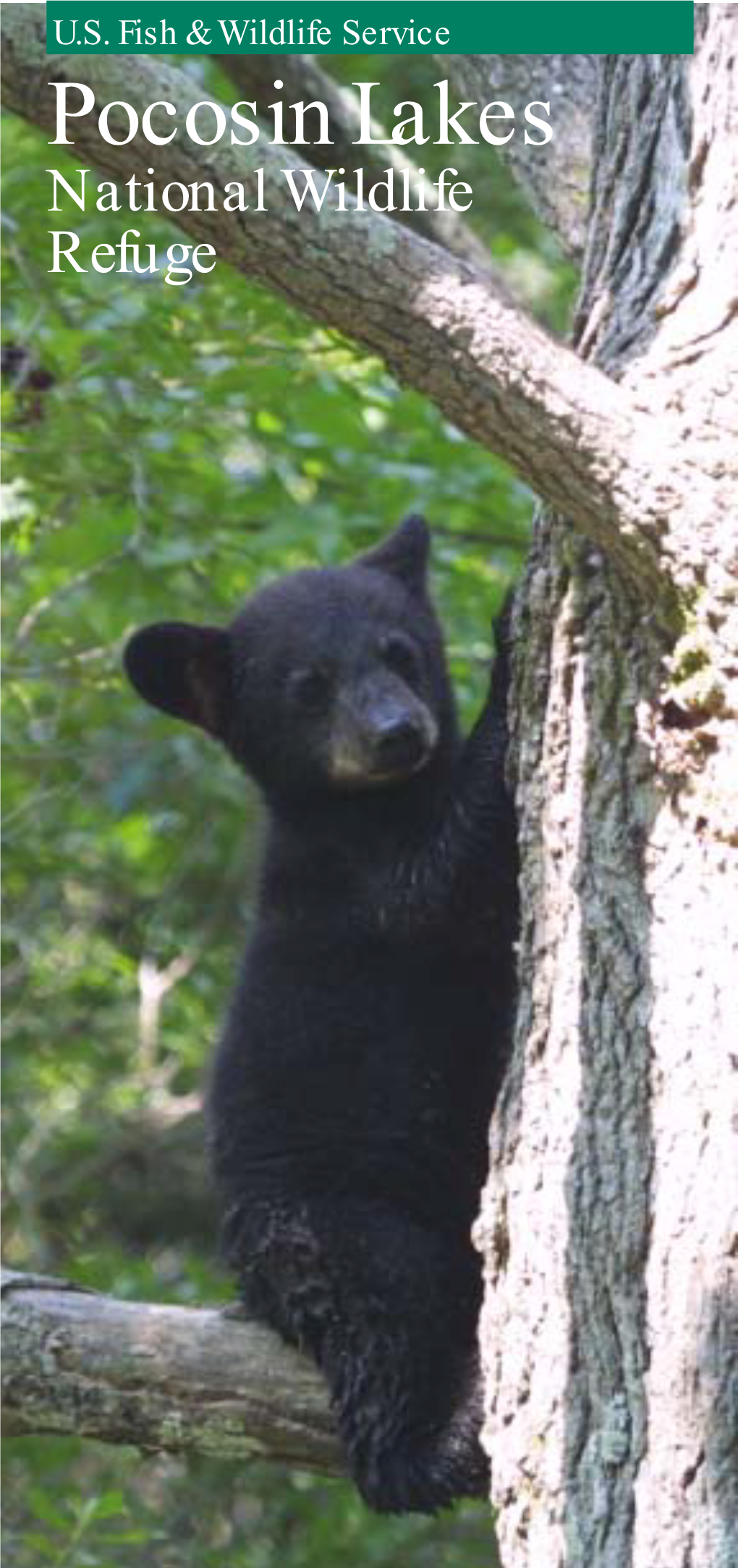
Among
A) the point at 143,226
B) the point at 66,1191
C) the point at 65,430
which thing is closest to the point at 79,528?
the point at 65,430

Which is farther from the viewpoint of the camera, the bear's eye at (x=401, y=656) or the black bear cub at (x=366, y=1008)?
the bear's eye at (x=401, y=656)

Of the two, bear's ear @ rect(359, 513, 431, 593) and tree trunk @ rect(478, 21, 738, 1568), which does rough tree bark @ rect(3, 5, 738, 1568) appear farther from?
bear's ear @ rect(359, 513, 431, 593)

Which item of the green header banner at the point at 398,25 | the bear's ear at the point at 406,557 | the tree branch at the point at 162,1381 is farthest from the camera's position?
the bear's ear at the point at 406,557

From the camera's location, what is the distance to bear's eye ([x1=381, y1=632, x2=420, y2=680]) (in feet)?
20.5

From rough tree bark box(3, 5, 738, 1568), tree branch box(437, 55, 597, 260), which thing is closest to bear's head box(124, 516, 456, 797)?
tree branch box(437, 55, 597, 260)

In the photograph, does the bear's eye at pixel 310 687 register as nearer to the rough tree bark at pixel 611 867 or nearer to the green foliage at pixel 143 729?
the green foliage at pixel 143 729

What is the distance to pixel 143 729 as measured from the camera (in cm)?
1080

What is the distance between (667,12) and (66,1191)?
6.46 m

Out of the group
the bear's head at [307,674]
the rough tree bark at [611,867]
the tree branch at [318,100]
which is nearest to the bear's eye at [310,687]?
the bear's head at [307,674]

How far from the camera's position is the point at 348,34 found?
6.88m

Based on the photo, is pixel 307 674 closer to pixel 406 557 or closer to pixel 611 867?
pixel 406 557

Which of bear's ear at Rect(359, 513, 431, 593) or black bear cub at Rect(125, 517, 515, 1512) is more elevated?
bear's ear at Rect(359, 513, 431, 593)

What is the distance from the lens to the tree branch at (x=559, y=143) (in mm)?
6039

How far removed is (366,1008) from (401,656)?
1.02 m
